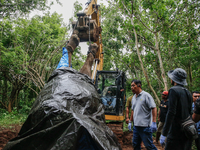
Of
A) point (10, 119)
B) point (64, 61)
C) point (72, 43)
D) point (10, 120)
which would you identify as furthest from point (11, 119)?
point (64, 61)

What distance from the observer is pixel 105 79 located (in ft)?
21.0

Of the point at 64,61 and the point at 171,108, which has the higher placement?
the point at 64,61

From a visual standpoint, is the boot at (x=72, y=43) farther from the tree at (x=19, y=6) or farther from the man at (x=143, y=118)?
the tree at (x=19, y=6)

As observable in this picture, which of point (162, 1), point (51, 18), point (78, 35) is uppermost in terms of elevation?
point (51, 18)

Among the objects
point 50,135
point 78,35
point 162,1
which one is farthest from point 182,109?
point 162,1

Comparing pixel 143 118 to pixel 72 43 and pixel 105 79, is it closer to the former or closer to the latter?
pixel 72 43

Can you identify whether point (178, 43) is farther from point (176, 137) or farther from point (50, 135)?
point (50, 135)

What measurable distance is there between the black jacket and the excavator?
273cm

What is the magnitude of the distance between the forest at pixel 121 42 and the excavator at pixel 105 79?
5.37 feet

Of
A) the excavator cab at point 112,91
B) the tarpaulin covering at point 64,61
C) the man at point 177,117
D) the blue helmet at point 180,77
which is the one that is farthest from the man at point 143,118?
the excavator cab at point 112,91

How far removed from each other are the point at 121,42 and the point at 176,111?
40.5 feet

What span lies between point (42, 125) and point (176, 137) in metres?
1.97

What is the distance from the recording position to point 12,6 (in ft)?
22.7

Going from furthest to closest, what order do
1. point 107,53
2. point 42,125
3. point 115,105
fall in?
point 107,53
point 115,105
point 42,125
